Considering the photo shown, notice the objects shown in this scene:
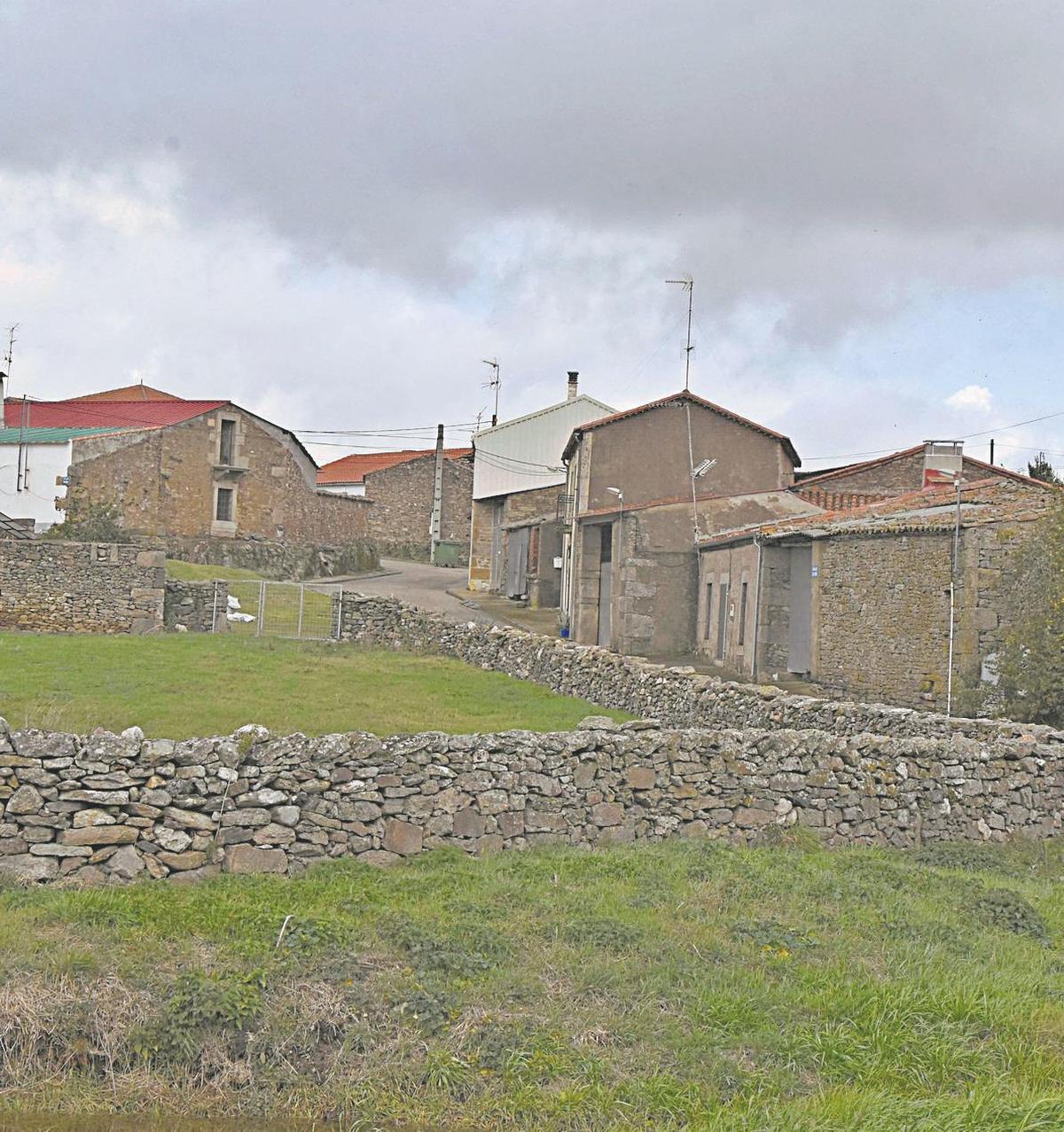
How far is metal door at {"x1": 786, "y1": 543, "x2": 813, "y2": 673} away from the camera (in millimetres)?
24828

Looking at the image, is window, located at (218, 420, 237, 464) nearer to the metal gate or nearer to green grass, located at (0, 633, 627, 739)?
the metal gate

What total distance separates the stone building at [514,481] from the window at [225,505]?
1043 centimetres

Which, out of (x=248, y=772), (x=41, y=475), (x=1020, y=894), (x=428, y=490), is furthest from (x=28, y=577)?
(x=428, y=490)

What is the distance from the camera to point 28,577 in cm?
3303

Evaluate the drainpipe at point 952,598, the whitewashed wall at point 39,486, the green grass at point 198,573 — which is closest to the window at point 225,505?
the whitewashed wall at point 39,486

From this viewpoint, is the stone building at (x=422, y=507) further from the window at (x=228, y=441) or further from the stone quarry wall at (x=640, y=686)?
the stone quarry wall at (x=640, y=686)

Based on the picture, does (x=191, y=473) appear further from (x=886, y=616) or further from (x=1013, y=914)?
(x=1013, y=914)

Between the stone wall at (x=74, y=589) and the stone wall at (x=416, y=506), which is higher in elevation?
the stone wall at (x=416, y=506)

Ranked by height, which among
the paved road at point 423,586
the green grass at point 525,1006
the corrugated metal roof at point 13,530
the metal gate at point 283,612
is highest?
the corrugated metal roof at point 13,530

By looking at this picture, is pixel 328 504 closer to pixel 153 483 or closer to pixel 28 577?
pixel 153 483

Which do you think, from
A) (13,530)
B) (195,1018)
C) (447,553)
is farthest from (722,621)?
(447,553)

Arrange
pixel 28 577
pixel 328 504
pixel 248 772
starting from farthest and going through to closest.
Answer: pixel 328 504 → pixel 28 577 → pixel 248 772

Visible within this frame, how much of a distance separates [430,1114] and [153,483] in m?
44.2

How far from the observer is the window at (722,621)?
28.9 m
